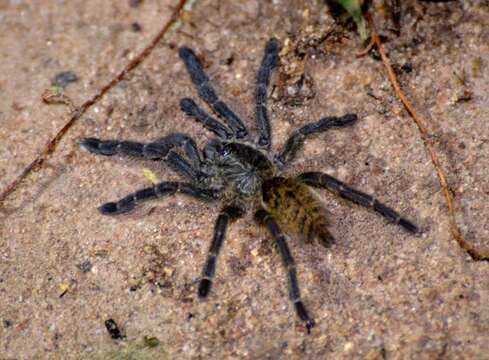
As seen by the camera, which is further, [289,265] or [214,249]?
[214,249]

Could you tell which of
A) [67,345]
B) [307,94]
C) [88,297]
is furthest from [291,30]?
[67,345]

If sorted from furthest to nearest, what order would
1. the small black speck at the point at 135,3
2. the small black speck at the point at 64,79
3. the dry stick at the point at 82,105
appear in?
1. the small black speck at the point at 135,3
2. the small black speck at the point at 64,79
3. the dry stick at the point at 82,105

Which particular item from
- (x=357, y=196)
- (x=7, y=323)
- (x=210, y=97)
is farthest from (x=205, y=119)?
(x=7, y=323)

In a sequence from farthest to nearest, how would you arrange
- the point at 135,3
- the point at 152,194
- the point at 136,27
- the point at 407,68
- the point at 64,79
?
1. the point at 135,3
2. the point at 136,27
3. the point at 64,79
4. the point at 407,68
5. the point at 152,194

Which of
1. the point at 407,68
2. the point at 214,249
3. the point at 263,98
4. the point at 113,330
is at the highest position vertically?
the point at 407,68

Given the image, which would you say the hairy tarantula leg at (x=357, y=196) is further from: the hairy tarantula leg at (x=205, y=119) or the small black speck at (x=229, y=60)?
the small black speck at (x=229, y=60)

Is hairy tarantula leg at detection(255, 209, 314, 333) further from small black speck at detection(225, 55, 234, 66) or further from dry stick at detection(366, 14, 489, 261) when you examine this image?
small black speck at detection(225, 55, 234, 66)

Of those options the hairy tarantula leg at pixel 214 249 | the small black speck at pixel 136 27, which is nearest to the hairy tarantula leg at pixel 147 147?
the hairy tarantula leg at pixel 214 249

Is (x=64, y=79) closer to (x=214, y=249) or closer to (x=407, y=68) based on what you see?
(x=214, y=249)
